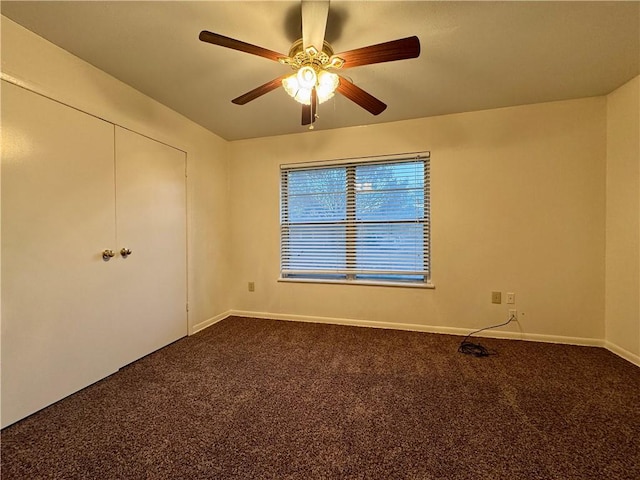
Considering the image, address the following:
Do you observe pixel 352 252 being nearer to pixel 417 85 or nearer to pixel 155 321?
pixel 417 85

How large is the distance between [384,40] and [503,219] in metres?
2.02

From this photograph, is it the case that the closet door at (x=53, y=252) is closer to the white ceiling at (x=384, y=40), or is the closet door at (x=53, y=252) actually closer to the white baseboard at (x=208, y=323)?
the white ceiling at (x=384, y=40)

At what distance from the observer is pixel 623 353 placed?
221 cm

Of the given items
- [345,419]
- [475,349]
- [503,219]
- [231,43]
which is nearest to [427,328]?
[475,349]

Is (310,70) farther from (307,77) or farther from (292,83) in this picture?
(292,83)

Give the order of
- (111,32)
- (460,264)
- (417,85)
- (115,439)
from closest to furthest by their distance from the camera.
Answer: (115,439)
(111,32)
(417,85)
(460,264)

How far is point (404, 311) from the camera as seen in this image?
2914 millimetres

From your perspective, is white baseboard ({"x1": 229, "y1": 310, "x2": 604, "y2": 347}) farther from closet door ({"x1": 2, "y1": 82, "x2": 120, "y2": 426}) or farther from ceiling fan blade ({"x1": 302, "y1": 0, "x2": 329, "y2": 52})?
ceiling fan blade ({"x1": 302, "y1": 0, "x2": 329, "y2": 52})

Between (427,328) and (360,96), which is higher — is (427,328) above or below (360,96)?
below

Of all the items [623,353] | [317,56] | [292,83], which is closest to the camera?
[317,56]

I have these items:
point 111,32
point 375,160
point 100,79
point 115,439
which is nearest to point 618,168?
point 375,160

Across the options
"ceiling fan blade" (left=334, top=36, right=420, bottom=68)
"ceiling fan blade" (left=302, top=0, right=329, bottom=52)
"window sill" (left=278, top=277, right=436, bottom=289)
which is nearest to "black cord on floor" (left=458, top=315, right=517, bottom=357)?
"window sill" (left=278, top=277, right=436, bottom=289)

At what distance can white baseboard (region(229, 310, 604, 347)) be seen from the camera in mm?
2492

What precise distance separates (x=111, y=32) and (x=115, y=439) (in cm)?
234
